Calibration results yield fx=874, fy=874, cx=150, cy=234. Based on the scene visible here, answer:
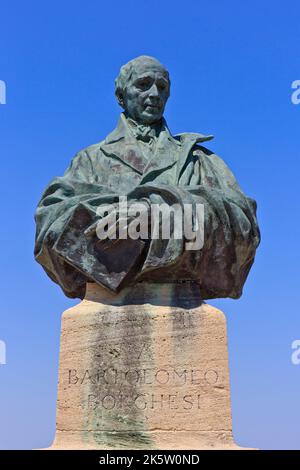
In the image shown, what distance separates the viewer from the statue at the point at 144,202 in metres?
8.64

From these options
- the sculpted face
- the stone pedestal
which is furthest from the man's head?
the stone pedestal

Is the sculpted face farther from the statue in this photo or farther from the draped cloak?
the draped cloak

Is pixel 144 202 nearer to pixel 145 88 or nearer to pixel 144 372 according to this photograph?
pixel 145 88

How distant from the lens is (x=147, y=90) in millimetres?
9539

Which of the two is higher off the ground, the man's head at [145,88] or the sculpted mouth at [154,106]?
the man's head at [145,88]

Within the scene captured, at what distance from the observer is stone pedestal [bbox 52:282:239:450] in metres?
8.38

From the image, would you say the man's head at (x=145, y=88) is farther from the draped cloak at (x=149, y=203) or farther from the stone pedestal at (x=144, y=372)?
the stone pedestal at (x=144, y=372)

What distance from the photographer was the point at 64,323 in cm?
885

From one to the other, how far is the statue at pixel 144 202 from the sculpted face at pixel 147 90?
0.01 m

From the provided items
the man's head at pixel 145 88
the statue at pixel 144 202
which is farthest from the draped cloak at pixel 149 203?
the man's head at pixel 145 88

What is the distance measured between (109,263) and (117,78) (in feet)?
7.75

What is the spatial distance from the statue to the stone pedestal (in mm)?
298

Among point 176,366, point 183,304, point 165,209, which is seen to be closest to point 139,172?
point 165,209

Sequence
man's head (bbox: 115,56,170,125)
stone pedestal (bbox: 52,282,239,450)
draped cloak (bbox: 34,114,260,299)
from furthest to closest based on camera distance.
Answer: man's head (bbox: 115,56,170,125) → draped cloak (bbox: 34,114,260,299) → stone pedestal (bbox: 52,282,239,450)
